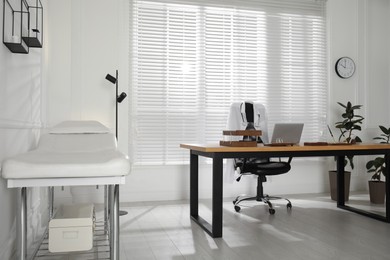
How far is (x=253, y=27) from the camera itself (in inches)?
193

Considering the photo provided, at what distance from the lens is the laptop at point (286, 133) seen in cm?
344

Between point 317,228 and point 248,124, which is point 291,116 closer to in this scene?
point 248,124

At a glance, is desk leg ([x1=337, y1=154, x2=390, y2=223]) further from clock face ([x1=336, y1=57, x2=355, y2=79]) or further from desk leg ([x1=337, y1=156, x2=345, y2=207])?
clock face ([x1=336, y1=57, x2=355, y2=79])

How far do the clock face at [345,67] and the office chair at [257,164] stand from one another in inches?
67.8

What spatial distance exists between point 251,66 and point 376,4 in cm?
222

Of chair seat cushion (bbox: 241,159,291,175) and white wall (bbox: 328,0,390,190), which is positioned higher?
white wall (bbox: 328,0,390,190)

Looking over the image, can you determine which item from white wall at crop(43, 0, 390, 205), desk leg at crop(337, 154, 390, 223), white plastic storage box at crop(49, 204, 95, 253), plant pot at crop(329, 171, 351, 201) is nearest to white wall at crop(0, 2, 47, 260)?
white plastic storage box at crop(49, 204, 95, 253)

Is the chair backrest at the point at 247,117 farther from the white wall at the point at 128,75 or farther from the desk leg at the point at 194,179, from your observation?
the white wall at the point at 128,75


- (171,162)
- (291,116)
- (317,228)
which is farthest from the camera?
(291,116)

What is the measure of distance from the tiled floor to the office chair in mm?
127

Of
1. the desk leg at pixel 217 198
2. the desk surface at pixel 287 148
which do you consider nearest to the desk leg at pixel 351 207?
the desk surface at pixel 287 148

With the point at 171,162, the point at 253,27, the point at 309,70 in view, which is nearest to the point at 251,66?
the point at 253,27

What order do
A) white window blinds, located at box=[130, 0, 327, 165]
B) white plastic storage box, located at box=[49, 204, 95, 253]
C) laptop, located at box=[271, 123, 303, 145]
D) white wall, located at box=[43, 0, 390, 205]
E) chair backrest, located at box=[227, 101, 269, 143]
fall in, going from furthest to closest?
white window blinds, located at box=[130, 0, 327, 165] → white wall, located at box=[43, 0, 390, 205] → chair backrest, located at box=[227, 101, 269, 143] → laptop, located at box=[271, 123, 303, 145] → white plastic storage box, located at box=[49, 204, 95, 253]

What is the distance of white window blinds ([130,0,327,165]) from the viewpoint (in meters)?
4.54
